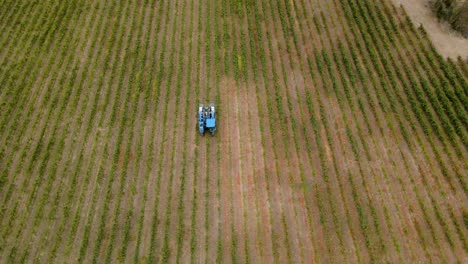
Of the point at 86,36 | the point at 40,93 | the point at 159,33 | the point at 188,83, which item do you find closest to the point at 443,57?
the point at 188,83

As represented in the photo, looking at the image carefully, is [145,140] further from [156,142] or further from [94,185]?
[94,185]

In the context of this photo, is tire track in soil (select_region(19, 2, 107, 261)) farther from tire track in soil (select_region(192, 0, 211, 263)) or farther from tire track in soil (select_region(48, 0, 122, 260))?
tire track in soil (select_region(192, 0, 211, 263))

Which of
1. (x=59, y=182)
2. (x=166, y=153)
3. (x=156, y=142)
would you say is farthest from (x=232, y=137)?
(x=59, y=182)

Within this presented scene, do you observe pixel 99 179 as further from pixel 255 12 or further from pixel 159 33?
pixel 255 12

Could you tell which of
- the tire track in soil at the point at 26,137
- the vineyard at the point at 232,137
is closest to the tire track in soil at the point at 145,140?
the vineyard at the point at 232,137

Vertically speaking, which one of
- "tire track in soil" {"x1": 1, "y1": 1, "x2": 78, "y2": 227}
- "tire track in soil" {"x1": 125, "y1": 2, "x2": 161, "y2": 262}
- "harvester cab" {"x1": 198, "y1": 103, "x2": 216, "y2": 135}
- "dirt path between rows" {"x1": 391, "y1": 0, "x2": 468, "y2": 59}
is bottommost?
"tire track in soil" {"x1": 1, "y1": 1, "x2": 78, "y2": 227}

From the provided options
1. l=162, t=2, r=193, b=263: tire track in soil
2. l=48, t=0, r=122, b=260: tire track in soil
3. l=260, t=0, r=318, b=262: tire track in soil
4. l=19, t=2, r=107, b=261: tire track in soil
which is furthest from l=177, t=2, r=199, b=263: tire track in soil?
l=19, t=2, r=107, b=261: tire track in soil

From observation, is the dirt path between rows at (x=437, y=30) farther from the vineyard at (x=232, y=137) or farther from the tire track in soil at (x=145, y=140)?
the tire track in soil at (x=145, y=140)
